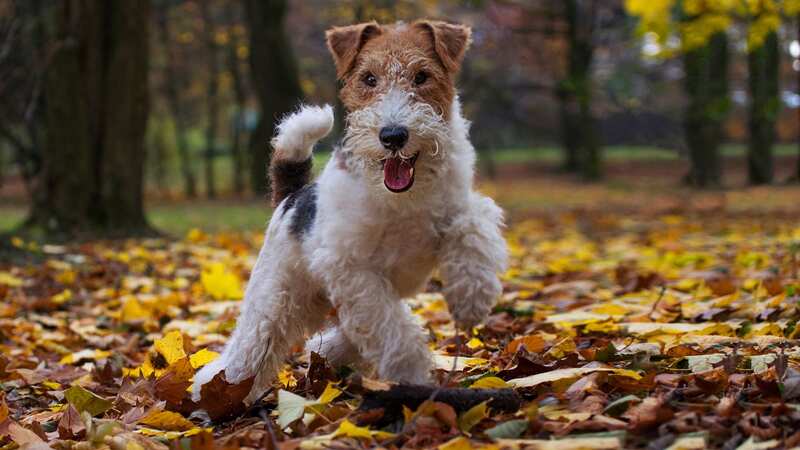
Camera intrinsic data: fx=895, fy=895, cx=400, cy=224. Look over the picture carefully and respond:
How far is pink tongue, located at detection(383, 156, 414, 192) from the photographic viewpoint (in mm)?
2959

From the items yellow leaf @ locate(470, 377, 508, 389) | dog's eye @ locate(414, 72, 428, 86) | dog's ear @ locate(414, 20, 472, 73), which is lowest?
yellow leaf @ locate(470, 377, 508, 389)

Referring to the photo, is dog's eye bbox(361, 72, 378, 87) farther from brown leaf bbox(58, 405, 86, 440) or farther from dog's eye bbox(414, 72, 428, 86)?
brown leaf bbox(58, 405, 86, 440)

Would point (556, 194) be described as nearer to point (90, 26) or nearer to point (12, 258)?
point (90, 26)

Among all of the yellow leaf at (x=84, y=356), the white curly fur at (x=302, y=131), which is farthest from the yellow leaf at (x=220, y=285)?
the white curly fur at (x=302, y=131)

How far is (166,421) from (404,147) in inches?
49.5

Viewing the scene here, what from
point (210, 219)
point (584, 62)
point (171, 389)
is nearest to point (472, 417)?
point (171, 389)

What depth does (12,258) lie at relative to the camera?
8.21m

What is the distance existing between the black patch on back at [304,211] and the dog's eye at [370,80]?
51cm

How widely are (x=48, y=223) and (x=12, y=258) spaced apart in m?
2.16

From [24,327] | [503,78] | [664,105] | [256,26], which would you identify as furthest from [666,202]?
[664,105]

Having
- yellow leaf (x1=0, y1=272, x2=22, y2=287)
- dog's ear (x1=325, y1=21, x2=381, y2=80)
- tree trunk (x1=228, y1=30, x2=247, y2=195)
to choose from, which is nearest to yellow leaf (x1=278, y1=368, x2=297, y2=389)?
dog's ear (x1=325, y1=21, x2=381, y2=80)

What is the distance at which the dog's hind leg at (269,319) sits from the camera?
11.5 feet

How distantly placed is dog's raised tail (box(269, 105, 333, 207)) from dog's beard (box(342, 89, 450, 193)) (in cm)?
63

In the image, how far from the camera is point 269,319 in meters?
3.51
